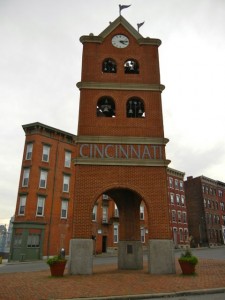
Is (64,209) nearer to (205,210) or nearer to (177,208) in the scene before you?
(177,208)

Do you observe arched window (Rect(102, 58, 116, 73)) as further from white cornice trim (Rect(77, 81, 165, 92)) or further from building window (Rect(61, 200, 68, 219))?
building window (Rect(61, 200, 68, 219))

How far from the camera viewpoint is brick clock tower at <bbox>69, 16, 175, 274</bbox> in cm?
1470

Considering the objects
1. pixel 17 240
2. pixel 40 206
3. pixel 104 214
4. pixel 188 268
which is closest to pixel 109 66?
pixel 188 268

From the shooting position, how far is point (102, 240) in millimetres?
43312

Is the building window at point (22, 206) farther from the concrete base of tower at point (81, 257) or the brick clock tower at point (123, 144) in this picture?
the concrete base of tower at point (81, 257)

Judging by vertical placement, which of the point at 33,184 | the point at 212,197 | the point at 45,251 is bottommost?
the point at 45,251

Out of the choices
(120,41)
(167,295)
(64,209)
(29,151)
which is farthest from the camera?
(64,209)

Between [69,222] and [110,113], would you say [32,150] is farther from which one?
[110,113]

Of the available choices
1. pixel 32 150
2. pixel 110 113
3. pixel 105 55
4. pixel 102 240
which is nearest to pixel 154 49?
pixel 105 55

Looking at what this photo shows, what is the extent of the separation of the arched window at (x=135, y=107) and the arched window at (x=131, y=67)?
2368 millimetres

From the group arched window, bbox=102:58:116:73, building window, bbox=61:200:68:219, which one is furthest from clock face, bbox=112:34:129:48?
building window, bbox=61:200:68:219

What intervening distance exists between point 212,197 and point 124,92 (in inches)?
2199

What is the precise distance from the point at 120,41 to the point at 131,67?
2186 millimetres

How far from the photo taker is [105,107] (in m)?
17.7
